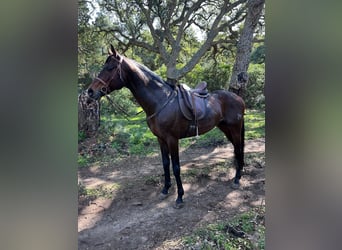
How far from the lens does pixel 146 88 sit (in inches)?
119

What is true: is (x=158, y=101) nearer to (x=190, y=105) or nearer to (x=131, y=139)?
(x=190, y=105)

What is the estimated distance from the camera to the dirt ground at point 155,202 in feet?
8.58

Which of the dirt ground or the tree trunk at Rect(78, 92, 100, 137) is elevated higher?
the tree trunk at Rect(78, 92, 100, 137)

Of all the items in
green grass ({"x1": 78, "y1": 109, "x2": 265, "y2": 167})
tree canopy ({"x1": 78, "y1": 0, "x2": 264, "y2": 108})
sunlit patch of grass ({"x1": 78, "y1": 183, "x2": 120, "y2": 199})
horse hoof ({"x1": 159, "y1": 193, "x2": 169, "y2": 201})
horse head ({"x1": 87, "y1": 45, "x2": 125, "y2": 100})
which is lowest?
sunlit patch of grass ({"x1": 78, "y1": 183, "x2": 120, "y2": 199})

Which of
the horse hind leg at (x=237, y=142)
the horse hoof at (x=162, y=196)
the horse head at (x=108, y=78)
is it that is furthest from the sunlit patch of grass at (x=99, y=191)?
the horse hind leg at (x=237, y=142)

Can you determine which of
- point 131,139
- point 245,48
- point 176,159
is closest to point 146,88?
point 176,159

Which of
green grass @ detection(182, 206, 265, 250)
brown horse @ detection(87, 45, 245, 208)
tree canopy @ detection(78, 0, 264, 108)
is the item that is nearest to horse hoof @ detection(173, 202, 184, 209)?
brown horse @ detection(87, 45, 245, 208)

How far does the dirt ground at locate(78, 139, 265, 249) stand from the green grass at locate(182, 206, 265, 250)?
0.35 ft

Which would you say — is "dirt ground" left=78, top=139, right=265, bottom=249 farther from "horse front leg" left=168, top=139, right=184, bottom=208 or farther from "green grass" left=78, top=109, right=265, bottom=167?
"green grass" left=78, top=109, right=265, bottom=167

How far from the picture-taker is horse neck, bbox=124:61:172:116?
9.72 feet
